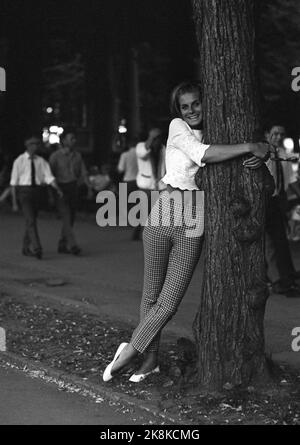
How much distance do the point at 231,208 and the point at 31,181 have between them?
8.25 m

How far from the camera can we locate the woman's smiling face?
695cm

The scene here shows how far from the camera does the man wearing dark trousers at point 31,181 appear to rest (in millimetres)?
14555

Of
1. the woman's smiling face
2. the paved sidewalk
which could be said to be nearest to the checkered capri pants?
the woman's smiling face

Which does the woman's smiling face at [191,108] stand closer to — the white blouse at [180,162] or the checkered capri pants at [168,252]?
the white blouse at [180,162]

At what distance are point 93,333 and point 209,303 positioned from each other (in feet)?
7.72

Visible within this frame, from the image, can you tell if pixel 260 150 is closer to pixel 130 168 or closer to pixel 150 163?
pixel 150 163

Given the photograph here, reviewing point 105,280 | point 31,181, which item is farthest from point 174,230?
point 31,181

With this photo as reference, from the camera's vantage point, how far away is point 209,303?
22.2ft

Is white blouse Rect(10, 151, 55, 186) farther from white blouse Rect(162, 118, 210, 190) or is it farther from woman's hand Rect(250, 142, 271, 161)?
woman's hand Rect(250, 142, 271, 161)

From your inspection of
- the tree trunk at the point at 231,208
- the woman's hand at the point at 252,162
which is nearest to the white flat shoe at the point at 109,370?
the tree trunk at the point at 231,208

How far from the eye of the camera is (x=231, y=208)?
6.62 m

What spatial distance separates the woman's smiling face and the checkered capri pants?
22.3 inches
